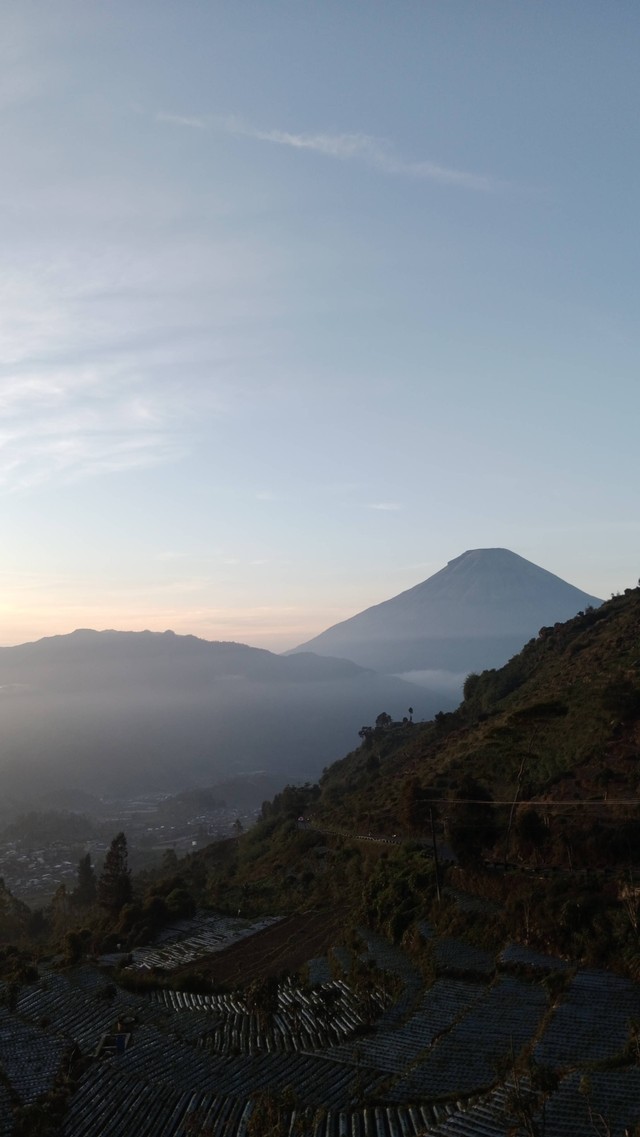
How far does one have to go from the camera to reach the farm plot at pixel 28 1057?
12.5 meters

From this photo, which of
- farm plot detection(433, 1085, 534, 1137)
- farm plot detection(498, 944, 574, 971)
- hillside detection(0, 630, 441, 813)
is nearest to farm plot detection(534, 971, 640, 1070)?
farm plot detection(498, 944, 574, 971)

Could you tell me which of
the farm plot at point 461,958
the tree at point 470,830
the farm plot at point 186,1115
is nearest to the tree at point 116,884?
the tree at point 470,830

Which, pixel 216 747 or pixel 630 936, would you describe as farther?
pixel 216 747

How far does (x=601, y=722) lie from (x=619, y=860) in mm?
7756

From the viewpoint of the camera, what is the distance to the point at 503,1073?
1004 cm

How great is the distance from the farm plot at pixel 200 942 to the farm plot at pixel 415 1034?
7.95 m

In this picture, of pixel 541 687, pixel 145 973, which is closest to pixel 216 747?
pixel 541 687

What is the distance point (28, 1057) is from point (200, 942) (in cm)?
776

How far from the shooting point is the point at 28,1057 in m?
13.7

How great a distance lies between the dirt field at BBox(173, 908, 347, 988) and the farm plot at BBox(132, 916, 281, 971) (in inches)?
16.4

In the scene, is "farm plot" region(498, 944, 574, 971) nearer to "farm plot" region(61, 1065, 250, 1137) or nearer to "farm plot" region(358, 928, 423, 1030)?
"farm plot" region(358, 928, 423, 1030)

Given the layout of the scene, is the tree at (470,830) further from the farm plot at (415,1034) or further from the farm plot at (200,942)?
the farm plot at (200,942)

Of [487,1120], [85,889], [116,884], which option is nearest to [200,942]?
[116,884]

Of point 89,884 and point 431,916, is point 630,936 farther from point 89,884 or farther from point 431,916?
point 89,884
